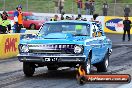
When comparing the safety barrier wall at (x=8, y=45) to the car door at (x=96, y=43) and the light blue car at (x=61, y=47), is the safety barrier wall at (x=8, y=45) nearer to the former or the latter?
the light blue car at (x=61, y=47)

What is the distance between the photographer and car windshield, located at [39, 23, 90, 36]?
43.9ft

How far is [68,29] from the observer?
13406mm

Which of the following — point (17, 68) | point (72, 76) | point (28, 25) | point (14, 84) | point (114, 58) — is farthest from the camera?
point (28, 25)

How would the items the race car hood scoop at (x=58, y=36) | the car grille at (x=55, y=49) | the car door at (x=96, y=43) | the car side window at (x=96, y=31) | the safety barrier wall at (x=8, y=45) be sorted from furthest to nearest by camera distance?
the safety barrier wall at (x=8, y=45) < the car side window at (x=96, y=31) < the car door at (x=96, y=43) < the race car hood scoop at (x=58, y=36) < the car grille at (x=55, y=49)

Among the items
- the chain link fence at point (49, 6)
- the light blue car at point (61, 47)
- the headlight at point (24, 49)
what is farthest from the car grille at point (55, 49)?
the chain link fence at point (49, 6)

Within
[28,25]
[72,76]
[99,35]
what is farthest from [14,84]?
[28,25]

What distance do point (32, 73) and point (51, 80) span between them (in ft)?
3.84

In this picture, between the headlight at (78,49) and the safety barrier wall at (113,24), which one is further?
the safety barrier wall at (113,24)

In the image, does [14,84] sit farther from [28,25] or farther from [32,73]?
[28,25]

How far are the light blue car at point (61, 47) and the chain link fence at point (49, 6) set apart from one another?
28745 millimetres

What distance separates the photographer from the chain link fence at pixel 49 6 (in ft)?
140

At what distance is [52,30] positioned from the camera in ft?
44.1

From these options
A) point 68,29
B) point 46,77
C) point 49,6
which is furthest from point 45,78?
point 49,6

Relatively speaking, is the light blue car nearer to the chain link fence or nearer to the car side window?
the car side window
